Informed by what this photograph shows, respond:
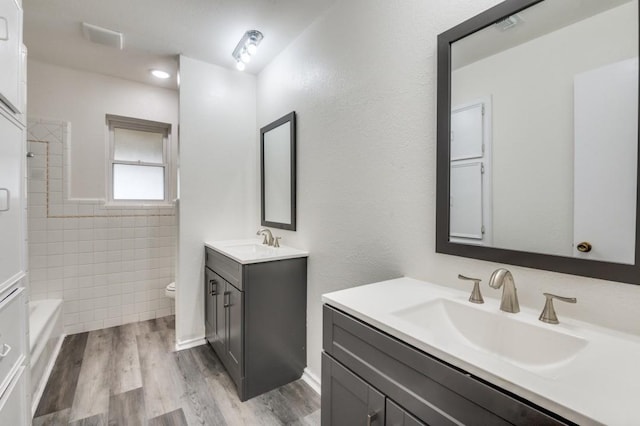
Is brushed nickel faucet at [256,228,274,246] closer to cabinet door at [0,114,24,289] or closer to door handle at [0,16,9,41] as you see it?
cabinet door at [0,114,24,289]

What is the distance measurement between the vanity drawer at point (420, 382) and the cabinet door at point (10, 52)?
1.54m

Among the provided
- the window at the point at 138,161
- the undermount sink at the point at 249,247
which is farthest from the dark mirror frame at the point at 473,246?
the window at the point at 138,161

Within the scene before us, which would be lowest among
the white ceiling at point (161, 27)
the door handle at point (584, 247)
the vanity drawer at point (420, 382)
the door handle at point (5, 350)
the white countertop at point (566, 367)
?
the door handle at point (5, 350)

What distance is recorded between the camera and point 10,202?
Answer: 1163mm

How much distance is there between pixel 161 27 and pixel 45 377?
8.61 ft

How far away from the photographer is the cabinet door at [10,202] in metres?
1.09

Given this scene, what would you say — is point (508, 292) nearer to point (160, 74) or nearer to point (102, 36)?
point (102, 36)

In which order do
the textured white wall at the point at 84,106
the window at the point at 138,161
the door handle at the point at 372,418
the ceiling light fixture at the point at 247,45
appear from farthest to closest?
the window at the point at 138,161
the textured white wall at the point at 84,106
the ceiling light fixture at the point at 247,45
the door handle at the point at 372,418

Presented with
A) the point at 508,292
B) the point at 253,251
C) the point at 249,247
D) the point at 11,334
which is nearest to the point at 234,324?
the point at 253,251

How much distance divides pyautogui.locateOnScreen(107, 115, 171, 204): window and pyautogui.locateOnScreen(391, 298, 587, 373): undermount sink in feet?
10.3

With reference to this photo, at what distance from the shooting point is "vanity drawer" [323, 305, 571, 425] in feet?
2.01

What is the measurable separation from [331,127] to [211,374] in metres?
1.97

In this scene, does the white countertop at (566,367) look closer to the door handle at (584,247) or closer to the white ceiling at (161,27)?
the door handle at (584,247)

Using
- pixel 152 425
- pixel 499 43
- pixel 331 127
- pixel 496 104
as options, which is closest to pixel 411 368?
pixel 496 104
